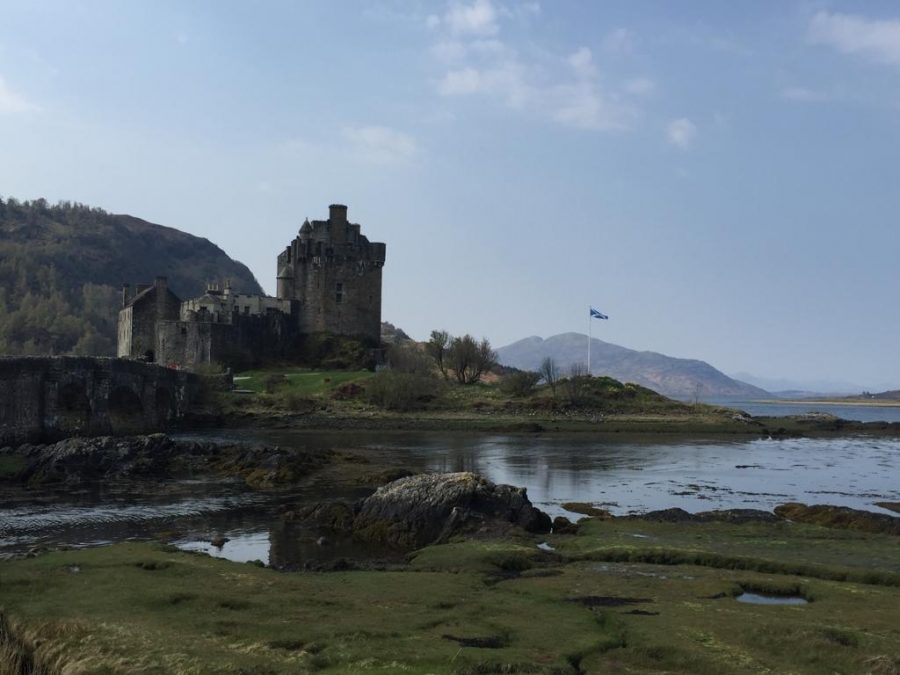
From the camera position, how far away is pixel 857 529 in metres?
24.1

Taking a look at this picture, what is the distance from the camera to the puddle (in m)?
15.2

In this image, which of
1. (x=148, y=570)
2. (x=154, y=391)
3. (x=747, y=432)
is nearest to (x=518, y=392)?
(x=747, y=432)

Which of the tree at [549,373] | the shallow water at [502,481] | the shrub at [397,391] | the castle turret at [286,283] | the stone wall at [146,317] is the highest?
the castle turret at [286,283]

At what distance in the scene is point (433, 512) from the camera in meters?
23.1

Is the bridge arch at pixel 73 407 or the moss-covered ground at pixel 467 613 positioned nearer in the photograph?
the moss-covered ground at pixel 467 613

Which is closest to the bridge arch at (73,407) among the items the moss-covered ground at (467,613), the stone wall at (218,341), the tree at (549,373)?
the stone wall at (218,341)

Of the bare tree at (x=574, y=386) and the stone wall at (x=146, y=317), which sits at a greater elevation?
the stone wall at (x=146, y=317)

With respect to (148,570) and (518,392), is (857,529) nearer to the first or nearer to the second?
(148,570)

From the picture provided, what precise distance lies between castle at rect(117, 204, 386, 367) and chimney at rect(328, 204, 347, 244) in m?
0.10

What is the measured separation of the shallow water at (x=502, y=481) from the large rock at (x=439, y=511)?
1.33 m

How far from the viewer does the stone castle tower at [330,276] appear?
90.0m

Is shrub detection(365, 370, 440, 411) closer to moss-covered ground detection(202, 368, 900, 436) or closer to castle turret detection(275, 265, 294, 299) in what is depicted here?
moss-covered ground detection(202, 368, 900, 436)

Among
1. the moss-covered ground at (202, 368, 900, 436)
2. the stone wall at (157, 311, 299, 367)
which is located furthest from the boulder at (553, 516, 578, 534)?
the stone wall at (157, 311, 299, 367)

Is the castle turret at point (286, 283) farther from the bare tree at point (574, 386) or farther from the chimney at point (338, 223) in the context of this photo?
the bare tree at point (574, 386)
